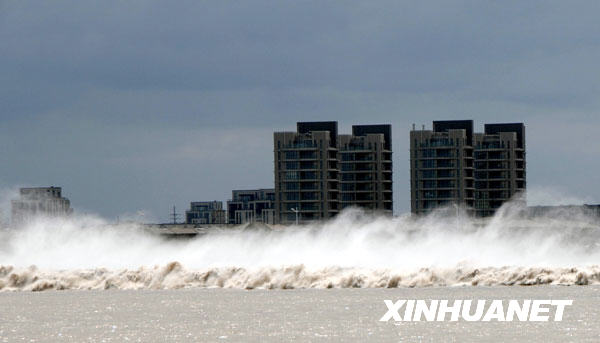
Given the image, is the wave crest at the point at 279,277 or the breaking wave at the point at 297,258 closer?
the wave crest at the point at 279,277

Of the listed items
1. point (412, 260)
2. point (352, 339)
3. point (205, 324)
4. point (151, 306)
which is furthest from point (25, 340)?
point (412, 260)

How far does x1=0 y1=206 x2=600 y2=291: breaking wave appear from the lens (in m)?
68.4

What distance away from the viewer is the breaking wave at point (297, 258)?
2694 inches

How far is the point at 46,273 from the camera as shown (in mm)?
74250

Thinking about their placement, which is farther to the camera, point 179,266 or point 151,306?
point 179,266

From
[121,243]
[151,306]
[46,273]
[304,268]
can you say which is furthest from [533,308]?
[121,243]

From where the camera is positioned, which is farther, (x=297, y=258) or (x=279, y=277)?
(x=297, y=258)

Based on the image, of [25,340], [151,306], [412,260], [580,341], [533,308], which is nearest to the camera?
[580,341]

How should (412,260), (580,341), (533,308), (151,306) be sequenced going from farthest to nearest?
(412,260)
(151,306)
(533,308)
(580,341)

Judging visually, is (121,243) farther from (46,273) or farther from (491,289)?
(491,289)

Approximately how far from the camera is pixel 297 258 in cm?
8044

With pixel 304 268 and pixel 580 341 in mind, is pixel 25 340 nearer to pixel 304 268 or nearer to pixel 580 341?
pixel 580 341

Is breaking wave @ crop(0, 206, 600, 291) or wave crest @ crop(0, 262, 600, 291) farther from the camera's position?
breaking wave @ crop(0, 206, 600, 291)

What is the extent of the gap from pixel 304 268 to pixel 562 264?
1701 cm
